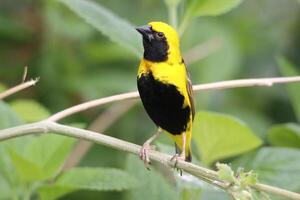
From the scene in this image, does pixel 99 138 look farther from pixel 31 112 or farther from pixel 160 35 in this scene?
pixel 31 112

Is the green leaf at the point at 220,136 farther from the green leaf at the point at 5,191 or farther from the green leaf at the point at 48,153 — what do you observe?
the green leaf at the point at 5,191

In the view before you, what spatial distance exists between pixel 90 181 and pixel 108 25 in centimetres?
47

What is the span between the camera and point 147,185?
224 cm

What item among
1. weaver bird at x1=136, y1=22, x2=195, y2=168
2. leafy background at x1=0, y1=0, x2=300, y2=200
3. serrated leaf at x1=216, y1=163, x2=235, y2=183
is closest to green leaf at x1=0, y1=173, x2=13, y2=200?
leafy background at x1=0, y1=0, x2=300, y2=200

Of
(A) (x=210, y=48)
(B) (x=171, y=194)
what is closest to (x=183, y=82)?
(B) (x=171, y=194)

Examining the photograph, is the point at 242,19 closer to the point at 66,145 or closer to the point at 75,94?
the point at 75,94

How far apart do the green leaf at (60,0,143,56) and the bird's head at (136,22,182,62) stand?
4 cm

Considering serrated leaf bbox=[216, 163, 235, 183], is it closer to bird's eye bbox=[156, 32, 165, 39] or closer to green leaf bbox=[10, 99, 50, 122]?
bird's eye bbox=[156, 32, 165, 39]

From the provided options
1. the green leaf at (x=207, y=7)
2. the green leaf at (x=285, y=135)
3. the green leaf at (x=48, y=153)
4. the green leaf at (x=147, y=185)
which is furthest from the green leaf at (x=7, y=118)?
the green leaf at (x=285, y=135)

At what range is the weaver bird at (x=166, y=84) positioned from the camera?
87.8 inches

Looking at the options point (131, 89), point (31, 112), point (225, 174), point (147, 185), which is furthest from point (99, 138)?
point (131, 89)

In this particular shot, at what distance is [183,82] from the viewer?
2.28 meters

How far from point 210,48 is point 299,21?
3.27ft

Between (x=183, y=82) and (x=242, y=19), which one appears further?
(x=242, y=19)
